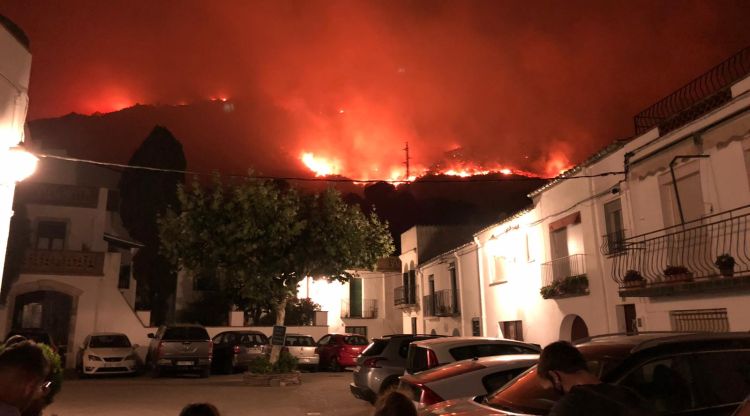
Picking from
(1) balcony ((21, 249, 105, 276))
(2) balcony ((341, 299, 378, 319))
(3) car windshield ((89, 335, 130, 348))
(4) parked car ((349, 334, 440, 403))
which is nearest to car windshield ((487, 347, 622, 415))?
(4) parked car ((349, 334, 440, 403))

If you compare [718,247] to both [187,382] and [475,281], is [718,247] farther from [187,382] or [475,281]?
[187,382]

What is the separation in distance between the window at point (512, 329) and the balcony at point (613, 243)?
20.2ft

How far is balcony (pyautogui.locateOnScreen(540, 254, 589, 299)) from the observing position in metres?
15.3

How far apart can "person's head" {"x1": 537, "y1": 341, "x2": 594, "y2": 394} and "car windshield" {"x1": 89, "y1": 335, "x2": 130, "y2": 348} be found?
21025 mm

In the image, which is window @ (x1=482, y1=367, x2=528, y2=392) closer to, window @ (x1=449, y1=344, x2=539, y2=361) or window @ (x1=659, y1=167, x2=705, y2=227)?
window @ (x1=449, y1=344, x2=539, y2=361)

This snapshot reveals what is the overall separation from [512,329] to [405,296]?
542 inches

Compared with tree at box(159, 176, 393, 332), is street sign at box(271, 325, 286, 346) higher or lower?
lower

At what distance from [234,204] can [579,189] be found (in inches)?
423

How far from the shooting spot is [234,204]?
17.8 meters

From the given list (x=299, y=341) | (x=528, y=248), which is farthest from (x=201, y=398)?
(x=528, y=248)

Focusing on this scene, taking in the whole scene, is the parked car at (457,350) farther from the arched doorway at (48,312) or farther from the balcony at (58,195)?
the arched doorway at (48,312)

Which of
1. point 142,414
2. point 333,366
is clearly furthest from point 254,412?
point 333,366

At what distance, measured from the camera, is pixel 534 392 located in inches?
196

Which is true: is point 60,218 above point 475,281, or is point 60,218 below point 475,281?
above
